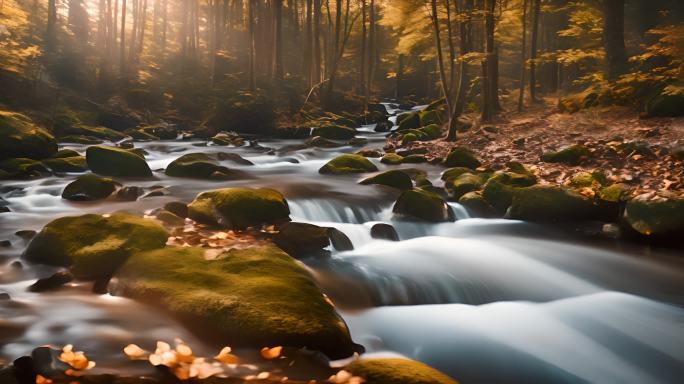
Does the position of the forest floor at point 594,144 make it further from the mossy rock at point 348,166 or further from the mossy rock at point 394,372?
the mossy rock at point 394,372

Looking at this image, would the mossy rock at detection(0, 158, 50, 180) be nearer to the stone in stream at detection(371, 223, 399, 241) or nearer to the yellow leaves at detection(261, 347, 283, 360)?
the stone in stream at detection(371, 223, 399, 241)

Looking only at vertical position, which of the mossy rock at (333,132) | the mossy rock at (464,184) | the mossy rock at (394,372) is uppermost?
the mossy rock at (333,132)

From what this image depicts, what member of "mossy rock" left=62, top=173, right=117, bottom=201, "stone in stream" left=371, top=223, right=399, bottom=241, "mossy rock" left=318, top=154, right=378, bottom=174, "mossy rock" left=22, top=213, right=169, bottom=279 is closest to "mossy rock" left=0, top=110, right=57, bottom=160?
"mossy rock" left=62, top=173, right=117, bottom=201

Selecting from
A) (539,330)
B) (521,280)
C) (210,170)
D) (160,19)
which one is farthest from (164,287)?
(160,19)

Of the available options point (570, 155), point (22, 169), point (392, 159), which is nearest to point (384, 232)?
point (570, 155)

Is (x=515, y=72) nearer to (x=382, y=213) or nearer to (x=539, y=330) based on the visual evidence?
(x=382, y=213)

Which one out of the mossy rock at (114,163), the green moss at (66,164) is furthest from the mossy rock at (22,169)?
the mossy rock at (114,163)

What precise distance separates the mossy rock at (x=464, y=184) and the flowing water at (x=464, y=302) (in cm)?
99

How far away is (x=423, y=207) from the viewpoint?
9.68 meters

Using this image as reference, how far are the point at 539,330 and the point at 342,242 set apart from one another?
10.5ft

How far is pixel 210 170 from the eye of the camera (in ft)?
44.5

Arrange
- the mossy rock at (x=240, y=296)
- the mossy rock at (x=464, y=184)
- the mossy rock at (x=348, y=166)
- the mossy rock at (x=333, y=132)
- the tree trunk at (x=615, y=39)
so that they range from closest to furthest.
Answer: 1. the mossy rock at (x=240, y=296)
2. the mossy rock at (x=464, y=184)
3. the mossy rock at (x=348, y=166)
4. the tree trunk at (x=615, y=39)
5. the mossy rock at (x=333, y=132)

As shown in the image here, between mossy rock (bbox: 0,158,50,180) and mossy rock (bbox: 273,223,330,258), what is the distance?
8.53 meters

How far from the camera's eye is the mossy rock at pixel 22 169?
12414mm
